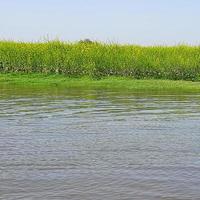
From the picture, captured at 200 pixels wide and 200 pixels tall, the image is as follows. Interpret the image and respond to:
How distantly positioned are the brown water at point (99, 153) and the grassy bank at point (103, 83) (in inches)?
306

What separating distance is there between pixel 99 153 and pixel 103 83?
52.5 feet

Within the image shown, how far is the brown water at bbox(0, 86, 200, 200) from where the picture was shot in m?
5.45

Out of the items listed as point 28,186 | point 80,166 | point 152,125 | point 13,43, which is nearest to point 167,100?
point 152,125

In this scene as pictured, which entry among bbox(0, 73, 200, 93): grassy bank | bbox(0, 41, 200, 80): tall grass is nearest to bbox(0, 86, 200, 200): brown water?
bbox(0, 73, 200, 93): grassy bank

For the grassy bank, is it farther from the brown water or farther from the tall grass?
the brown water

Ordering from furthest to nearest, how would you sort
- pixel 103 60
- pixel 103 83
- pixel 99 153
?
pixel 103 60 → pixel 103 83 → pixel 99 153

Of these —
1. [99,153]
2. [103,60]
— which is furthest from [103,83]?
[99,153]

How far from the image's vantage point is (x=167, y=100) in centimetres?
1585

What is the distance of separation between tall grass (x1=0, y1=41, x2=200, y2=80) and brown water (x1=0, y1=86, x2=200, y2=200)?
1342 cm

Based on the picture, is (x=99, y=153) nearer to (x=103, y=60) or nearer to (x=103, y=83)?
(x=103, y=83)

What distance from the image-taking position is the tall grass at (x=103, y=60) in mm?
26797

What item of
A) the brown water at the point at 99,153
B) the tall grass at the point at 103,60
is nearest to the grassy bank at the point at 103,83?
the tall grass at the point at 103,60

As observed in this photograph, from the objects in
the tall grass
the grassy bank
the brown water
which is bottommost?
the brown water

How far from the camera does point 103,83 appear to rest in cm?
2327
